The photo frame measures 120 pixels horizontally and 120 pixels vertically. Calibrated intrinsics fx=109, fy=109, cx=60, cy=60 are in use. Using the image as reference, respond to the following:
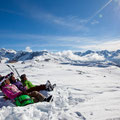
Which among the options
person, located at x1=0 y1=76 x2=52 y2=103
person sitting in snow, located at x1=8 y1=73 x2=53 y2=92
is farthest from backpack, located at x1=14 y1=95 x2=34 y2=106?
person sitting in snow, located at x1=8 y1=73 x2=53 y2=92

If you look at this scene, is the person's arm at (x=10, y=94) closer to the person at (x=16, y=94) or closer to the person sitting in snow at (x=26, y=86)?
the person at (x=16, y=94)

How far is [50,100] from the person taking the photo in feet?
15.0

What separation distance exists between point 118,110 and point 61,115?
202cm

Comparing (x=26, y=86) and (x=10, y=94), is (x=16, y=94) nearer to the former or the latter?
(x=10, y=94)

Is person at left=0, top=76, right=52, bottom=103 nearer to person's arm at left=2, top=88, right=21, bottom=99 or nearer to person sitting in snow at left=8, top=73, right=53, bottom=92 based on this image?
person's arm at left=2, top=88, right=21, bottom=99

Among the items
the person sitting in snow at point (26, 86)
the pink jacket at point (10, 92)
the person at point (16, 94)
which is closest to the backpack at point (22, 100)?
the person at point (16, 94)

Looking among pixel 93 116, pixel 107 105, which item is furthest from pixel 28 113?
pixel 107 105

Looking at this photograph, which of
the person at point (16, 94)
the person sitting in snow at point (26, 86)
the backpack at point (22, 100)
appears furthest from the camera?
the person sitting in snow at point (26, 86)

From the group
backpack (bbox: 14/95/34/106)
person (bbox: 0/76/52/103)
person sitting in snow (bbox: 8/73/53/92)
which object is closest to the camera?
backpack (bbox: 14/95/34/106)

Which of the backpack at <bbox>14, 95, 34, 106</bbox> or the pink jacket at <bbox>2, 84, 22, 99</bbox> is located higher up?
the pink jacket at <bbox>2, 84, 22, 99</bbox>

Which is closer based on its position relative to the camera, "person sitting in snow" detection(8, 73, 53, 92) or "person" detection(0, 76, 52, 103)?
"person" detection(0, 76, 52, 103)

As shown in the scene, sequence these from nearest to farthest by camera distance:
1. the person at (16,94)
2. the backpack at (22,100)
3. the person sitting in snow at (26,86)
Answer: the backpack at (22,100), the person at (16,94), the person sitting in snow at (26,86)

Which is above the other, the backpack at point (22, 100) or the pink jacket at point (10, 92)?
the pink jacket at point (10, 92)

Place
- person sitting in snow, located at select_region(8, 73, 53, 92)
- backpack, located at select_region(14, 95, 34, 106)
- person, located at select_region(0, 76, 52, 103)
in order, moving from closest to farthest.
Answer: backpack, located at select_region(14, 95, 34, 106) → person, located at select_region(0, 76, 52, 103) → person sitting in snow, located at select_region(8, 73, 53, 92)
